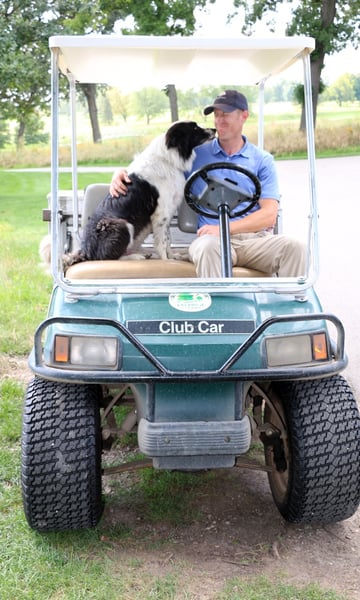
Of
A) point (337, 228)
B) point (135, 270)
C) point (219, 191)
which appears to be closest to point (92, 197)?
point (135, 270)

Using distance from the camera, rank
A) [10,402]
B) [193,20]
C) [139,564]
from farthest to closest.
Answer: [193,20], [10,402], [139,564]

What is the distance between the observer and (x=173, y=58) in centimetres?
316

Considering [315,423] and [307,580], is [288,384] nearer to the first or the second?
[315,423]

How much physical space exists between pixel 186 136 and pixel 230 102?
281 millimetres

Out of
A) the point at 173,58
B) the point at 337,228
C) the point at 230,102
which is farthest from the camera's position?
the point at 337,228

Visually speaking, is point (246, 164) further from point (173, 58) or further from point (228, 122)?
point (173, 58)

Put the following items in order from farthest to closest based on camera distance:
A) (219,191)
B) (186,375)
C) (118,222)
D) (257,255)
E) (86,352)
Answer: (118,222)
(257,255)
(219,191)
(86,352)
(186,375)

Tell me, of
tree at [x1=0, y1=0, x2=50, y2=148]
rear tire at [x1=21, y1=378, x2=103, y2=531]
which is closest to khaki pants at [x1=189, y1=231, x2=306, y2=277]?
rear tire at [x1=21, y1=378, x2=103, y2=531]

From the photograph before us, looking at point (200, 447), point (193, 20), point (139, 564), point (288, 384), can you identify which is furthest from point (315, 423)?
point (193, 20)

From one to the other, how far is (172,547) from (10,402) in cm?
167

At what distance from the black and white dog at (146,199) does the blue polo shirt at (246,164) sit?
88mm

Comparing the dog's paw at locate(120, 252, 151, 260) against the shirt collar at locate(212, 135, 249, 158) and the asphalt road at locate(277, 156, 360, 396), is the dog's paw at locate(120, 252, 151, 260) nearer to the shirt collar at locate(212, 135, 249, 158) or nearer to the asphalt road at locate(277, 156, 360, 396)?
the shirt collar at locate(212, 135, 249, 158)

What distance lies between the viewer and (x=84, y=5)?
19.5m

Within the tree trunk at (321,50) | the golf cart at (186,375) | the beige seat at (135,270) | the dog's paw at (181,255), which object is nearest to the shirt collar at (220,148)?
the dog's paw at (181,255)
